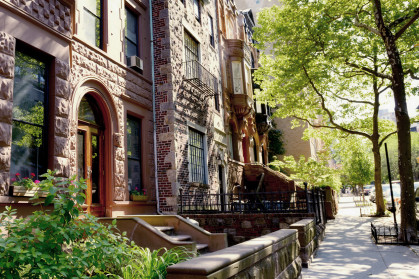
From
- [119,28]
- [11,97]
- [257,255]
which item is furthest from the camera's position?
[119,28]

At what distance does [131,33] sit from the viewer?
11.6m

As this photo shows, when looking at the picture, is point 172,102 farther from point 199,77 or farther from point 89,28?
point 89,28

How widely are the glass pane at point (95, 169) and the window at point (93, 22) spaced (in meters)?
2.81

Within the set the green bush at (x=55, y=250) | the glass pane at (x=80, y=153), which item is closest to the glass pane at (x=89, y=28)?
the glass pane at (x=80, y=153)

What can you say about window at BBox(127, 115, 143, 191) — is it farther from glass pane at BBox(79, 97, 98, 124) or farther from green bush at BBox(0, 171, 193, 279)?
green bush at BBox(0, 171, 193, 279)

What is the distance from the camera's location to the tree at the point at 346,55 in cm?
1155

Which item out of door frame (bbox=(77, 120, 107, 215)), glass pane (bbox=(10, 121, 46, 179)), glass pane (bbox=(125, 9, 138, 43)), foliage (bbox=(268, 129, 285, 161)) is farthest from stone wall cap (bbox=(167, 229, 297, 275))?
foliage (bbox=(268, 129, 285, 161))

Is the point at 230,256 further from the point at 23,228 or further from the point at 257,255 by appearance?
the point at 23,228

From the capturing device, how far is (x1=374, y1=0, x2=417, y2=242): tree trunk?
10.6 m

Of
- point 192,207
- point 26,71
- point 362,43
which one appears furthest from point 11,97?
point 362,43

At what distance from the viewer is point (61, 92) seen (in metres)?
7.56

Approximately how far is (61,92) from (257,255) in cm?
586

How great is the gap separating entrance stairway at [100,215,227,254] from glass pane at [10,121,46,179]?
1.96 m

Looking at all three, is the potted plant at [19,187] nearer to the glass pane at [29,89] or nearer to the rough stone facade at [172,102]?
the glass pane at [29,89]
